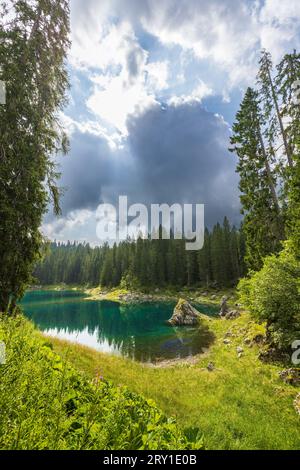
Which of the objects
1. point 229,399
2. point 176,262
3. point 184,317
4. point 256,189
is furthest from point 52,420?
point 176,262

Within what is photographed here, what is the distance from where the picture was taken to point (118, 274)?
288ft

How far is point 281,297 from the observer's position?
13.5 metres

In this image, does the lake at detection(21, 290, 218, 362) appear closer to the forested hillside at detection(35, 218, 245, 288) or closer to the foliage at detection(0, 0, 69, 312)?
the foliage at detection(0, 0, 69, 312)

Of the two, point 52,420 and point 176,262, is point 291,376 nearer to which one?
point 52,420

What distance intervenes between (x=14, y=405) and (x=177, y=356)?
19.3 metres

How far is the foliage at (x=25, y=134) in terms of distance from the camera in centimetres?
991

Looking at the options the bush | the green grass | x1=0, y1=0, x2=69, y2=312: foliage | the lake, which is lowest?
the lake

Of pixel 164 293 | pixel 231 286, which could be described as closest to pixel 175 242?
pixel 164 293

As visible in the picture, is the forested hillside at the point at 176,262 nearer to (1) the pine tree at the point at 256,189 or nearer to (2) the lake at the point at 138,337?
(2) the lake at the point at 138,337

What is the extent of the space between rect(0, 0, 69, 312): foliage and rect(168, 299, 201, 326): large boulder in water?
2452 centimetres

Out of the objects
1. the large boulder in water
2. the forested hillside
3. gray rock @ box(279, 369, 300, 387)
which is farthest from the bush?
the forested hillside

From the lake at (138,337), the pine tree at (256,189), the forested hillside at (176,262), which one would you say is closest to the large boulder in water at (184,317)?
the lake at (138,337)

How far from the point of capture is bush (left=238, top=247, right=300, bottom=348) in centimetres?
1295
